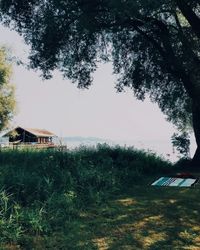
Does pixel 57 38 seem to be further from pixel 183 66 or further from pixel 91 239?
pixel 91 239

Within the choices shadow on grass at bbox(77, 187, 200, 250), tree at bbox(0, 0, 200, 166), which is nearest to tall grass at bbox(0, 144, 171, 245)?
shadow on grass at bbox(77, 187, 200, 250)

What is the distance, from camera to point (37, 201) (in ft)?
29.6

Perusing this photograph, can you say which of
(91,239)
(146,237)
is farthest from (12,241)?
(146,237)

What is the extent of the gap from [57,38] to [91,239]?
47.9 ft

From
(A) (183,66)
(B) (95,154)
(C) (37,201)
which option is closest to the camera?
(C) (37,201)

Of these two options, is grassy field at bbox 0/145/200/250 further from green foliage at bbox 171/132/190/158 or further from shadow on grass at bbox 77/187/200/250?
green foliage at bbox 171/132/190/158

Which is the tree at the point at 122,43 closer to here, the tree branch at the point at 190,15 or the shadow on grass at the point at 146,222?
the tree branch at the point at 190,15

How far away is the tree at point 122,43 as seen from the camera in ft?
59.5

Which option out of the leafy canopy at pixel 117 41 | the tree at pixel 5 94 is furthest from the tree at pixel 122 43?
the tree at pixel 5 94

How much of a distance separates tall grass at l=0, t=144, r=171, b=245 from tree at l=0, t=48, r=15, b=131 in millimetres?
42607

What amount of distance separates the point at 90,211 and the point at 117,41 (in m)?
15.7

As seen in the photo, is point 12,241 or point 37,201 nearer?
point 12,241

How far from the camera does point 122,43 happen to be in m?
23.1

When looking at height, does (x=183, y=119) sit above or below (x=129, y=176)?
above
